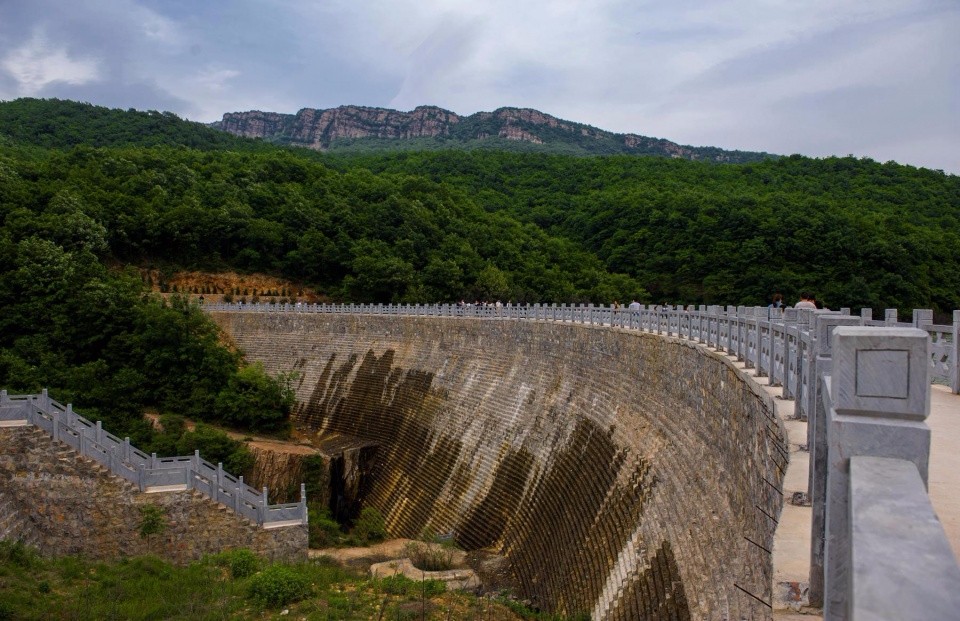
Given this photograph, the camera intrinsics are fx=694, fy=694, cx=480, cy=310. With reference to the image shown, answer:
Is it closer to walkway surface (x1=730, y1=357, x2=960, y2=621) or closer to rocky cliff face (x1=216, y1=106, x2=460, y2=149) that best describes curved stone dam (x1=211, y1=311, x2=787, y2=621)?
walkway surface (x1=730, y1=357, x2=960, y2=621)

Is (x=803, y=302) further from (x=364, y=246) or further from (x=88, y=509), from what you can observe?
(x=364, y=246)

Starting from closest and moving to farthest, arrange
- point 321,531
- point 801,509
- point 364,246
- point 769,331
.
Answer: point 801,509, point 769,331, point 321,531, point 364,246

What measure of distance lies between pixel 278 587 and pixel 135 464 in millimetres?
6265

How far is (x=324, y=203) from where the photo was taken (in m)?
62.1

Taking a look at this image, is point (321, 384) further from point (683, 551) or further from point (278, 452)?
point (683, 551)

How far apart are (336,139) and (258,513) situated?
560ft

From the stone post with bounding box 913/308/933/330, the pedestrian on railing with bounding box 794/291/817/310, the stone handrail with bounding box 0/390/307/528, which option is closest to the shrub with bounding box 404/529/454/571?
the stone handrail with bounding box 0/390/307/528

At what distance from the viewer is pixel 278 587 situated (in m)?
13.3

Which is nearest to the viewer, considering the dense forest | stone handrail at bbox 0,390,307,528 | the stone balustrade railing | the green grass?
the stone balustrade railing

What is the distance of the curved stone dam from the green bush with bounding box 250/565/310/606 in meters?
4.82

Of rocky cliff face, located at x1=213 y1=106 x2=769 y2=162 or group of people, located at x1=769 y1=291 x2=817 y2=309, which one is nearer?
group of people, located at x1=769 y1=291 x2=817 y2=309

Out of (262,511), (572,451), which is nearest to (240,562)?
(262,511)

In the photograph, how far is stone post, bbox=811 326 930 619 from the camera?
2184mm

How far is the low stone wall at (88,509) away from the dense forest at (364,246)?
37.1 ft
